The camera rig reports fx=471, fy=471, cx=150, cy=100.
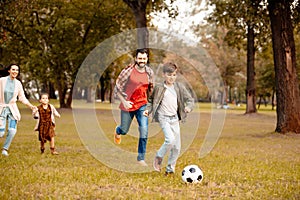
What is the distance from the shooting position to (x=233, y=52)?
59031 mm

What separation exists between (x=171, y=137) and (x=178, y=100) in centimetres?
67

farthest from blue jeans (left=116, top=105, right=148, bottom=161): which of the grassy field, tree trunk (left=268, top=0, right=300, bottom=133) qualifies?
tree trunk (left=268, top=0, right=300, bottom=133)

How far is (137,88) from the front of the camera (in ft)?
29.1

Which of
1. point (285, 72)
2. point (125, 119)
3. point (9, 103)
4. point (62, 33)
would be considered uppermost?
point (62, 33)

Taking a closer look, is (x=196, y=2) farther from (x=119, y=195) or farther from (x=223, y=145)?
(x=119, y=195)

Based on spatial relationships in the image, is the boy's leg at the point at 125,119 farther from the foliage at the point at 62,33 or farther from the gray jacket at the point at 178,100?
the foliage at the point at 62,33

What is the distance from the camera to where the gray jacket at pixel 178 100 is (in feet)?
26.3

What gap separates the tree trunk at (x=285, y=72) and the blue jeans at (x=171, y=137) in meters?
9.61

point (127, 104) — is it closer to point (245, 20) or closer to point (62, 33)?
point (245, 20)

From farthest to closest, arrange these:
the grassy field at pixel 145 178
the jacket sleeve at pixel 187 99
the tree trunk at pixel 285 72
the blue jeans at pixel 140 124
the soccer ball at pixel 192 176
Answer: the tree trunk at pixel 285 72 < the blue jeans at pixel 140 124 < the jacket sleeve at pixel 187 99 < the soccer ball at pixel 192 176 < the grassy field at pixel 145 178

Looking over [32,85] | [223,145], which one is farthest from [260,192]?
[32,85]

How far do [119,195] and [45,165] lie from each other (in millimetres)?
3118

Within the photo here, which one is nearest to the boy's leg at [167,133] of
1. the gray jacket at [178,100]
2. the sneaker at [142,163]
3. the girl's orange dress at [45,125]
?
the gray jacket at [178,100]

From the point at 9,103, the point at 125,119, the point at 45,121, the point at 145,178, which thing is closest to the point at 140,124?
the point at 125,119
